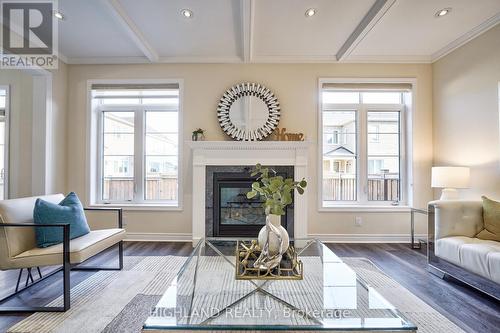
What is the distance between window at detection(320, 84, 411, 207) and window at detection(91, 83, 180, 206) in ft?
7.81

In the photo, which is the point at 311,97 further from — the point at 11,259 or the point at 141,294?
the point at 11,259

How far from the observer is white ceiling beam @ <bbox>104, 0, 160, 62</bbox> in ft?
8.58

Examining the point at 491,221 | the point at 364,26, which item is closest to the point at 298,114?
the point at 364,26

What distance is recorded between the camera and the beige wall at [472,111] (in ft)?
9.62

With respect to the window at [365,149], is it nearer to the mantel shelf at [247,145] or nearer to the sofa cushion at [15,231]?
the mantel shelf at [247,145]

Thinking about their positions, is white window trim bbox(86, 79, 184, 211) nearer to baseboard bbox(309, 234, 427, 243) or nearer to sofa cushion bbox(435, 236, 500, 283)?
baseboard bbox(309, 234, 427, 243)

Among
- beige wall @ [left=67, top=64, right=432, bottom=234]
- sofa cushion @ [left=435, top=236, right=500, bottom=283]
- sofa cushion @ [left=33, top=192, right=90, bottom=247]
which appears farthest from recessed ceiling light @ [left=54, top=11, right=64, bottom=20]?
sofa cushion @ [left=435, top=236, right=500, bottom=283]

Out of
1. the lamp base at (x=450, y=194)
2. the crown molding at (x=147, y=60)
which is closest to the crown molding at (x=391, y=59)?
the crown molding at (x=147, y=60)

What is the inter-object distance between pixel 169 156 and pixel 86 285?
6.96 feet

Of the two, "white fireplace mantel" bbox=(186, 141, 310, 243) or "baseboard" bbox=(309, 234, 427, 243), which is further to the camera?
"baseboard" bbox=(309, 234, 427, 243)

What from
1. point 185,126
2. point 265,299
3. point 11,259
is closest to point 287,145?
point 185,126

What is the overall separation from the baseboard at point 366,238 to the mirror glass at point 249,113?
1.84 metres

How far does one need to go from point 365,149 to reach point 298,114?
3.82 ft

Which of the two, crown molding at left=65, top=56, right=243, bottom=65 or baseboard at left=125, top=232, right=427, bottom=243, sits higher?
crown molding at left=65, top=56, right=243, bottom=65
